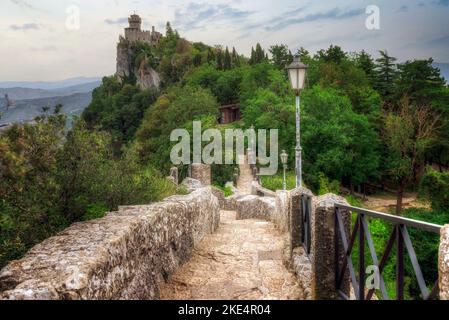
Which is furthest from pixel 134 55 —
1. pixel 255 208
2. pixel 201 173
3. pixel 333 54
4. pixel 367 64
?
pixel 255 208

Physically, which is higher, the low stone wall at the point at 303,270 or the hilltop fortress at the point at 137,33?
the hilltop fortress at the point at 137,33

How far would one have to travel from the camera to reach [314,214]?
5160 mm

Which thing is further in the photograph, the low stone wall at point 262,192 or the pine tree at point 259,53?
the pine tree at point 259,53

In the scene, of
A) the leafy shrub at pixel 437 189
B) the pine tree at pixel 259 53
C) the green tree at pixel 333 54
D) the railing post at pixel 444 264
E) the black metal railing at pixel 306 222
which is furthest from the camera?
the pine tree at pixel 259 53

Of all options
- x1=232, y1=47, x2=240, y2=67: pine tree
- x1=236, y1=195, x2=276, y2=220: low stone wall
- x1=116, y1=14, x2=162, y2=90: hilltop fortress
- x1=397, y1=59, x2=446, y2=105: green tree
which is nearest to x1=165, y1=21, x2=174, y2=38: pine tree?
x1=116, y1=14, x2=162, y2=90: hilltop fortress

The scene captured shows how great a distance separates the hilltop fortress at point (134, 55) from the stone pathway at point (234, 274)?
324ft

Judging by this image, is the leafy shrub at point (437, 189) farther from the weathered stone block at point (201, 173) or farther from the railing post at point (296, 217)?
the railing post at point (296, 217)

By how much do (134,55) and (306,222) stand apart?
125923mm

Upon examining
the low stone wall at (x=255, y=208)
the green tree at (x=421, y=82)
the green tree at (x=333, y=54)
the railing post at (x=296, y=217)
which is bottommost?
the low stone wall at (x=255, y=208)

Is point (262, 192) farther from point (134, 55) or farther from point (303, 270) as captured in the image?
point (134, 55)

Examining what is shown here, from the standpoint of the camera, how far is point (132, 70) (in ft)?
402

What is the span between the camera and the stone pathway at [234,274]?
5379 mm

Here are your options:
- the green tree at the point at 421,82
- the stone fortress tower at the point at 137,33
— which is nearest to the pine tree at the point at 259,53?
the green tree at the point at 421,82
